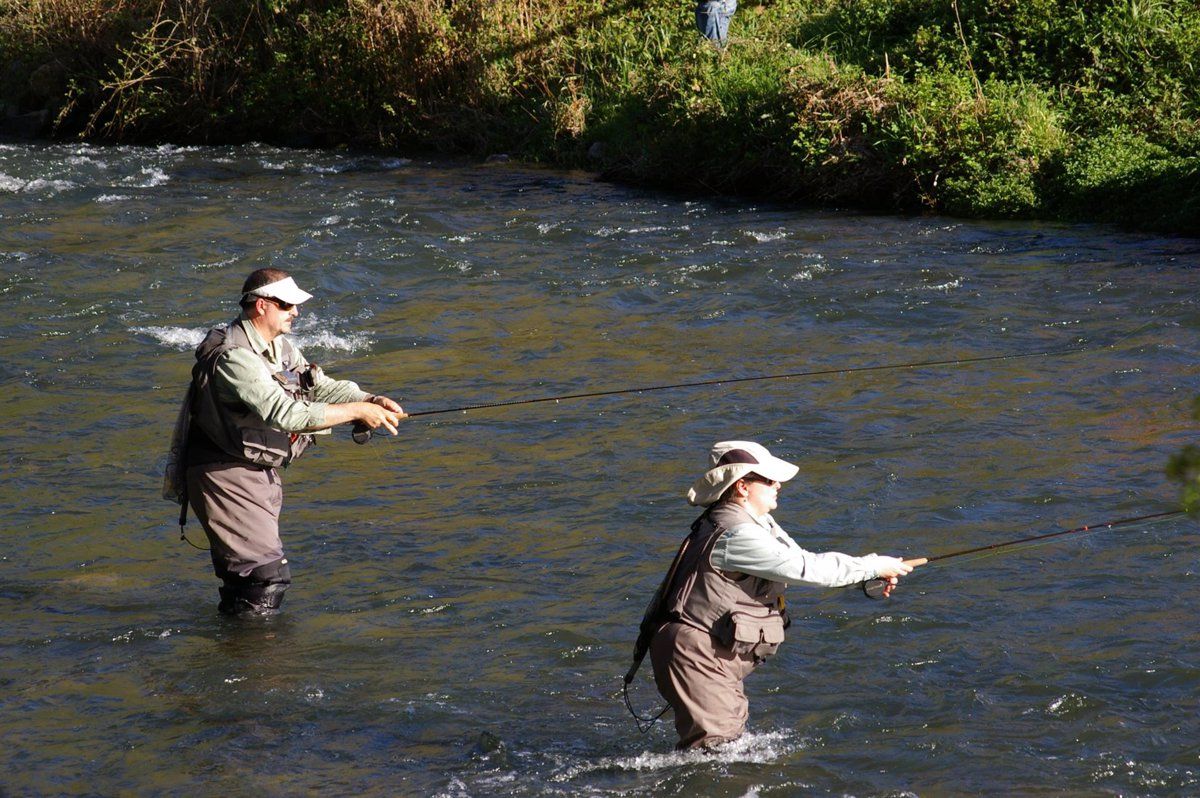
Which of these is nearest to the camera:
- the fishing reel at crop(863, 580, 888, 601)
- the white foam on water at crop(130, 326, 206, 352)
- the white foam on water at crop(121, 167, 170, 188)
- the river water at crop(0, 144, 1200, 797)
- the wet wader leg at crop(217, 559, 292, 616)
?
the river water at crop(0, 144, 1200, 797)

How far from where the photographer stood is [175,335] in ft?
35.9

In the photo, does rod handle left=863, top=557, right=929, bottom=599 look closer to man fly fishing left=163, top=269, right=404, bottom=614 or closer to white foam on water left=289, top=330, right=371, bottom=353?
man fly fishing left=163, top=269, right=404, bottom=614

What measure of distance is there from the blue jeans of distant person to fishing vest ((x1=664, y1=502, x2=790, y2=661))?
14.1 m

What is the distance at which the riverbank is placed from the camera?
1409 cm

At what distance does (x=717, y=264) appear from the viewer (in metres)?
12.6

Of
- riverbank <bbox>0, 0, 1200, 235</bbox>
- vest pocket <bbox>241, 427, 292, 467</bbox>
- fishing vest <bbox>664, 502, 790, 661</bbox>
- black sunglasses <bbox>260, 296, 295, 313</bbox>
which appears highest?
riverbank <bbox>0, 0, 1200, 235</bbox>

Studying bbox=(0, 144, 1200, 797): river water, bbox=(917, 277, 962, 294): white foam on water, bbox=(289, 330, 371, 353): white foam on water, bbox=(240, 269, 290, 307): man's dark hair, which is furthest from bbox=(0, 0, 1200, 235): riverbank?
bbox=(240, 269, 290, 307): man's dark hair

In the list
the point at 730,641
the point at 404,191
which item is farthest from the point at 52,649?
the point at 404,191

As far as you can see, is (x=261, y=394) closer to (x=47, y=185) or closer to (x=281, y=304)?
(x=281, y=304)

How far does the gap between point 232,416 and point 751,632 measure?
2231 millimetres

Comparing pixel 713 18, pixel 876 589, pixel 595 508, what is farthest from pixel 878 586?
pixel 713 18

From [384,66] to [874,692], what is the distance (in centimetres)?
1580

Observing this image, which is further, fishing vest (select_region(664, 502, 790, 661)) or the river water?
the river water

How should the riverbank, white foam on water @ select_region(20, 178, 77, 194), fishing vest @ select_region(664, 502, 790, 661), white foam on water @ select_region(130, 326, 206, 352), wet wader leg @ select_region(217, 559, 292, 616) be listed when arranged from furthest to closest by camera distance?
white foam on water @ select_region(20, 178, 77, 194) < the riverbank < white foam on water @ select_region(130, 326, 206, 352) < wet wader leg @ select_region(217, 559, 292, 616) < fishing vest @ select_region(664, 502, 790, 661)
